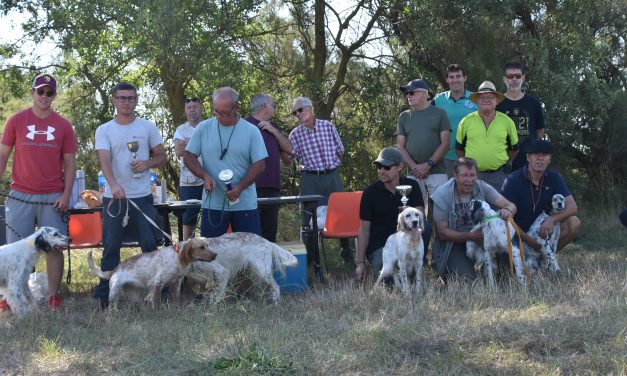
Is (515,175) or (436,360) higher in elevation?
(515,175)

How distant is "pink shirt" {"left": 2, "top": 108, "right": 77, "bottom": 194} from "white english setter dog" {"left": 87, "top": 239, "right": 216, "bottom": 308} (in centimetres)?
72

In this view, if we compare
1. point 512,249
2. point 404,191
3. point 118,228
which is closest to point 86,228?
point 118,228

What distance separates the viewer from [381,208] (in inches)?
286

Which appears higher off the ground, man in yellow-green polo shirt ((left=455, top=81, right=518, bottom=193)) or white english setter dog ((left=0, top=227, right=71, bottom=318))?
man in yellow-green polo shirt ((left=455, top=81, right=518, bottom=193))

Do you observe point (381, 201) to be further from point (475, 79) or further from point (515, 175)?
point (475, 79)

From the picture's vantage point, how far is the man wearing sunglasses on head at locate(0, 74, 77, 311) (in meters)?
6.71

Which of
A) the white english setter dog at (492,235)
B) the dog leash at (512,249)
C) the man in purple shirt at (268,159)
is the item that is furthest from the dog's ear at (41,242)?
the dog leash at (512,249)

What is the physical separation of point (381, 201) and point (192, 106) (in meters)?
2.29

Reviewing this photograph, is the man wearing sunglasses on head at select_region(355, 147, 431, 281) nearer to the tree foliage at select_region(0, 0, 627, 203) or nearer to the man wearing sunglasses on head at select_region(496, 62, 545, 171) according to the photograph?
the man wearing sunglasses on head at select_region(496, 62, 545, 171)

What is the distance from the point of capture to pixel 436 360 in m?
4.61

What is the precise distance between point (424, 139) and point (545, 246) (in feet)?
5.29

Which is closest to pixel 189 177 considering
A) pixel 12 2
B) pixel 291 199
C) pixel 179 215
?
pixel 179 215

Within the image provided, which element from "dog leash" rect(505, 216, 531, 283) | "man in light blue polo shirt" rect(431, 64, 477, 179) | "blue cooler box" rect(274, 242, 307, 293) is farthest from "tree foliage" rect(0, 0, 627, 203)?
"dog leash" rect(505, 216, 531, 283)

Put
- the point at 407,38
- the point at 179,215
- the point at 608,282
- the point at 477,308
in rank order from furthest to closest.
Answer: the point at 407,38, the point at 179,215, the point at 608,282, the point at 477,308
